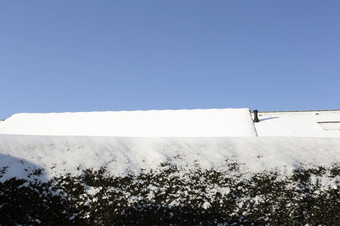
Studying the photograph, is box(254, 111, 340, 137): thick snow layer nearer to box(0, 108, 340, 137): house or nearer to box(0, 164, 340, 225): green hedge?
box(0, 108, 340, 137): house

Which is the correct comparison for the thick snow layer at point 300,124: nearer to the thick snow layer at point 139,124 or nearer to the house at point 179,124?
the house at point 179,124

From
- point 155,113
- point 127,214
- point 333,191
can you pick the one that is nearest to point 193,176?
Result: point 127,214

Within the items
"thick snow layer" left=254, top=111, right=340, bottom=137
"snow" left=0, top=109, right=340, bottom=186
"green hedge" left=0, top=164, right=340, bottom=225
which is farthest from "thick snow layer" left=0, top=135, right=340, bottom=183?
"thick snow layer" left=254, top=111, right=340, bottom=137

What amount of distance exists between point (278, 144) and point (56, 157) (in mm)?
7965

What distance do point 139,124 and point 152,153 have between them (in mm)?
9056

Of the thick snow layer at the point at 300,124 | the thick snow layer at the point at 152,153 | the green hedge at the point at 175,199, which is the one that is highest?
the thick snow layer at the point at 300,124

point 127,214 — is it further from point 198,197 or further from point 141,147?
point 141,147

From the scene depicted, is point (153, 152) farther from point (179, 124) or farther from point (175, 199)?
point (179, 124)

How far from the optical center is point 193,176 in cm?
775

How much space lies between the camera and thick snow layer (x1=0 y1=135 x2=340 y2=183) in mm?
8047

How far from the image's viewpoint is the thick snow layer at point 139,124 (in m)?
16.4

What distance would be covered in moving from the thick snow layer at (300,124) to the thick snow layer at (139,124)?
1.37m

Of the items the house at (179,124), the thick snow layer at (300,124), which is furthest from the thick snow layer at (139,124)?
the thick snow layer at (300,124)

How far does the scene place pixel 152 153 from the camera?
9.02 metres
